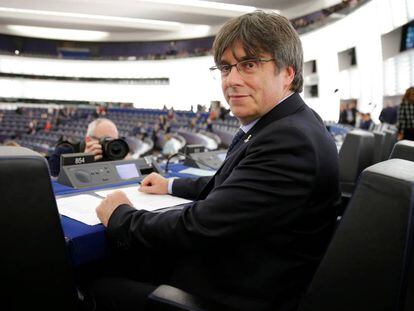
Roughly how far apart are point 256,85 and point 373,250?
581 mm

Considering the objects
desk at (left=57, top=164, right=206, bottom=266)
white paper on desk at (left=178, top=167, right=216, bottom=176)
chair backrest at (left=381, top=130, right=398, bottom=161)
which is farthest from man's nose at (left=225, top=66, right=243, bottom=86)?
chair backrest at (left=381, top=130, right=398, bottom=161)

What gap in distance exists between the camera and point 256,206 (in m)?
0.92

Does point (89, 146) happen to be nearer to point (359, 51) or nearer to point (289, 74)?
point (289, 74)

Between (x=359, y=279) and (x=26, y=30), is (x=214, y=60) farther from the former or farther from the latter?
(x=26, y=30)

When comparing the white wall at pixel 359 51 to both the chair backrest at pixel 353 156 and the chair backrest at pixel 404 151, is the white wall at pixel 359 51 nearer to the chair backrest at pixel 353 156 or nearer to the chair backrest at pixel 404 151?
the chair backrest at pixel 353 156

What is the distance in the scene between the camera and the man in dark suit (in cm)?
92

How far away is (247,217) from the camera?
0.92 m

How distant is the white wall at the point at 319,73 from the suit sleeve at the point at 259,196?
1.17 metres

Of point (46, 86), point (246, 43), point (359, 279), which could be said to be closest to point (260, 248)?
point (359, 279)

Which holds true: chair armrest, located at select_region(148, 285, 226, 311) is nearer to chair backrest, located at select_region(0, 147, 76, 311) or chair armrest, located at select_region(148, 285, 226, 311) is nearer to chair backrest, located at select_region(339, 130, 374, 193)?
chair backrest, located at select_region(0, 147, 76, 311)

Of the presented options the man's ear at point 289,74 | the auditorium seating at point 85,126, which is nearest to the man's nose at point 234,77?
the man's ear at point 289,74

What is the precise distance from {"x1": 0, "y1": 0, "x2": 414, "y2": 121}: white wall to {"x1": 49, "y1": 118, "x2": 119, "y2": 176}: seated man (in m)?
0.75

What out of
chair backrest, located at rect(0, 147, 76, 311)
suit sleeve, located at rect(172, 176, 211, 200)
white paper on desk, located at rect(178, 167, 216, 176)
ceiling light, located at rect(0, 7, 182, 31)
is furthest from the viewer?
ceiling light, located at rect(0, 7, 182, 31)

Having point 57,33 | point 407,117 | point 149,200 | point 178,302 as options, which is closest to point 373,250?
point 178,302
